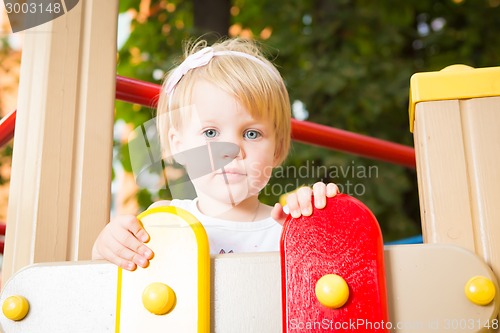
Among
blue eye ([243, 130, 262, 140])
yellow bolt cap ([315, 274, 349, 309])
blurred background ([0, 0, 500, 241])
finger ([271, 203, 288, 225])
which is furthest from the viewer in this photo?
blurred background ([0, 0, 500, 241])

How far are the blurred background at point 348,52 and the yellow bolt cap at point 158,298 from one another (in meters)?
1.41

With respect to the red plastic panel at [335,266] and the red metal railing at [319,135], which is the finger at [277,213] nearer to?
the red plastic panel at [335,266]

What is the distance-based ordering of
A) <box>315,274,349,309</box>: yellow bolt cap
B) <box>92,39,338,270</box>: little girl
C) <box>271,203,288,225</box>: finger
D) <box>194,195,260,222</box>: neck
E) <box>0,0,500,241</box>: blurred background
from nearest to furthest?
<box>315,274,349,309</box>: yellow bolt cap
<box>92,39,338,270</box>: little girl
<box>271,203,288,225</box>: finger
<box>194,195,260,222</box>: neck
<box>0,0,500,241</box>: blurred background

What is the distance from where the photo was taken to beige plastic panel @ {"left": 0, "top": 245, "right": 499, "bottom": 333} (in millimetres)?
552

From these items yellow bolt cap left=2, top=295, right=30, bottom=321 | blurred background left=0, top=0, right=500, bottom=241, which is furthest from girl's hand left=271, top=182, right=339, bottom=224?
blurred background left=0, top=0, right=500, bottom=241

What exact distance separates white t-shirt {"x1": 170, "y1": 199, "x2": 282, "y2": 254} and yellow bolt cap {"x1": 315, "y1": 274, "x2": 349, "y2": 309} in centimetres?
39

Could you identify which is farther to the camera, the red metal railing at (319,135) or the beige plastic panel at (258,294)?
the red metal railing at (319,135)

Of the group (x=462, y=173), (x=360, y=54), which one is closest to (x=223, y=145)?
(x=462, y=173)

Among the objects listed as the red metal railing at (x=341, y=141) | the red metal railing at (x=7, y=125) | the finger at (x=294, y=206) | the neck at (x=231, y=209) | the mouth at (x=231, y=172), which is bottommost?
the finger at (x=294, y=206)

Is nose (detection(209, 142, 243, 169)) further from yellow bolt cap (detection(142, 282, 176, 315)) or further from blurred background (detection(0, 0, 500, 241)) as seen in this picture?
blurred background (detection(0, 0, 500, 241))

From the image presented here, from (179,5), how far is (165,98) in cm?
193

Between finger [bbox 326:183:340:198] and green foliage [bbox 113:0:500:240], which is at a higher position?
green foliage [bbox 113:0:500:240]

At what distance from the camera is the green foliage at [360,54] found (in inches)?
89.0

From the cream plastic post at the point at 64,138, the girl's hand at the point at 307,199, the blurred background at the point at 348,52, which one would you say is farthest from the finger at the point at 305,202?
the blurred background at the point at 348,52
